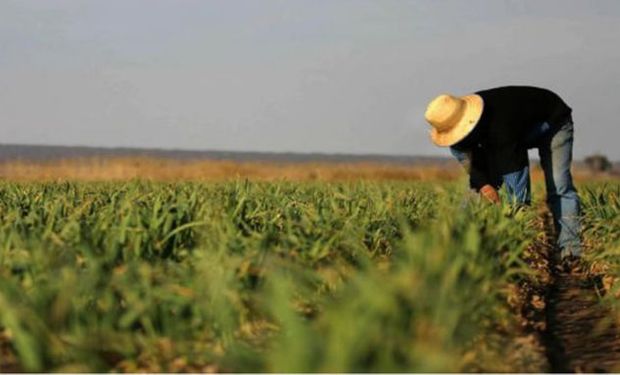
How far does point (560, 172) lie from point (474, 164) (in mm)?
684

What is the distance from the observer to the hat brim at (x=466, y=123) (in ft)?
19.8

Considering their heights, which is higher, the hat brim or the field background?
the hat brim

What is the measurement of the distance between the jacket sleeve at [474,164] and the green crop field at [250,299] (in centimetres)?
177

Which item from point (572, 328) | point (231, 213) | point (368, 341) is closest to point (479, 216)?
point (572, 328)

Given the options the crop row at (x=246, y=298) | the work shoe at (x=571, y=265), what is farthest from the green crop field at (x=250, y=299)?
the work shoe at (x=571, y=265)

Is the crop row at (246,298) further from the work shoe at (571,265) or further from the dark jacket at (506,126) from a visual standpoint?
the work shoe at (571,265)

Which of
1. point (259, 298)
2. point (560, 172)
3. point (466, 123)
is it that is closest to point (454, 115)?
point (466, 123)

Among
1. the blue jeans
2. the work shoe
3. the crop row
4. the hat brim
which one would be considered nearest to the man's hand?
the hat brim

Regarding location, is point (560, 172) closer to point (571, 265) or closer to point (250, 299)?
point (571, 265)

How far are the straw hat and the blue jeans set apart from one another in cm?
65

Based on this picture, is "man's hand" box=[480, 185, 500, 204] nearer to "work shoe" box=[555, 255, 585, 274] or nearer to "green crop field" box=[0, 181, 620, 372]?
"work shoe" box=[555, 255, 585, 274]

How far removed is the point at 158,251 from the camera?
4.06 metres

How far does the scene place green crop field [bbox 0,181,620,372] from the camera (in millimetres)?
2182

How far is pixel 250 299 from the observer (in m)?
3.42
